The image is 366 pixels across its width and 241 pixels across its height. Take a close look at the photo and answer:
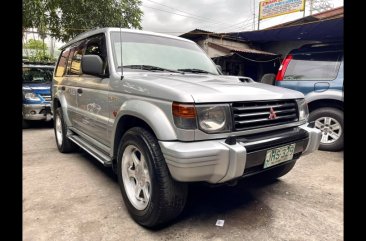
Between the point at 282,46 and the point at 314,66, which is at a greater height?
the point at 282,46

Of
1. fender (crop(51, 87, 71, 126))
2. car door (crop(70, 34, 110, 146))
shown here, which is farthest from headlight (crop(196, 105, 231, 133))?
fender (crop(51, 87, 71, 126))

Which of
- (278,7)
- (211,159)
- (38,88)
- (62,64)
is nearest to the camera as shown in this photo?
(211,159)

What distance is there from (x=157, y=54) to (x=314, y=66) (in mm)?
3419

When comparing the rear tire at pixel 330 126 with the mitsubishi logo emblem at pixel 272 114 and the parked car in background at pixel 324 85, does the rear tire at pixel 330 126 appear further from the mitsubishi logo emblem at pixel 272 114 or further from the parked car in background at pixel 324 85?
the mitsubishi logo emblem at pixel 272 114

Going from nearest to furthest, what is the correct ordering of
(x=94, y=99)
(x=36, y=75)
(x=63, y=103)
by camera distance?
(x=94, y=99) < (x=63, y=103) < (x=36, y=75)

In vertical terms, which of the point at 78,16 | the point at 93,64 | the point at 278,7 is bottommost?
the point at 93,64

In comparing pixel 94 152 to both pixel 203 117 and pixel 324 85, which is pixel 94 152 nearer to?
pixel 203 117

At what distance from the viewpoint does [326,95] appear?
4.96 meters

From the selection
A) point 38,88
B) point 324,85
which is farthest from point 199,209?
point 38,88

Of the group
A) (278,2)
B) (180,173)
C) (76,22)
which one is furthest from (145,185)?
(278,2)

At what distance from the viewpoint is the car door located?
3129 millimetres

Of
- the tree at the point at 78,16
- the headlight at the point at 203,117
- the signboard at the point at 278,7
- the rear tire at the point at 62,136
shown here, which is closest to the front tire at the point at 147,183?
the headlight at the point at 203,117

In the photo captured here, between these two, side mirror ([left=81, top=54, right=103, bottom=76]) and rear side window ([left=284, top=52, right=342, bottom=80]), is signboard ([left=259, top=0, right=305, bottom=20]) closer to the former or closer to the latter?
rear side window ([left=284, top=52, right=342, bottom=80])
